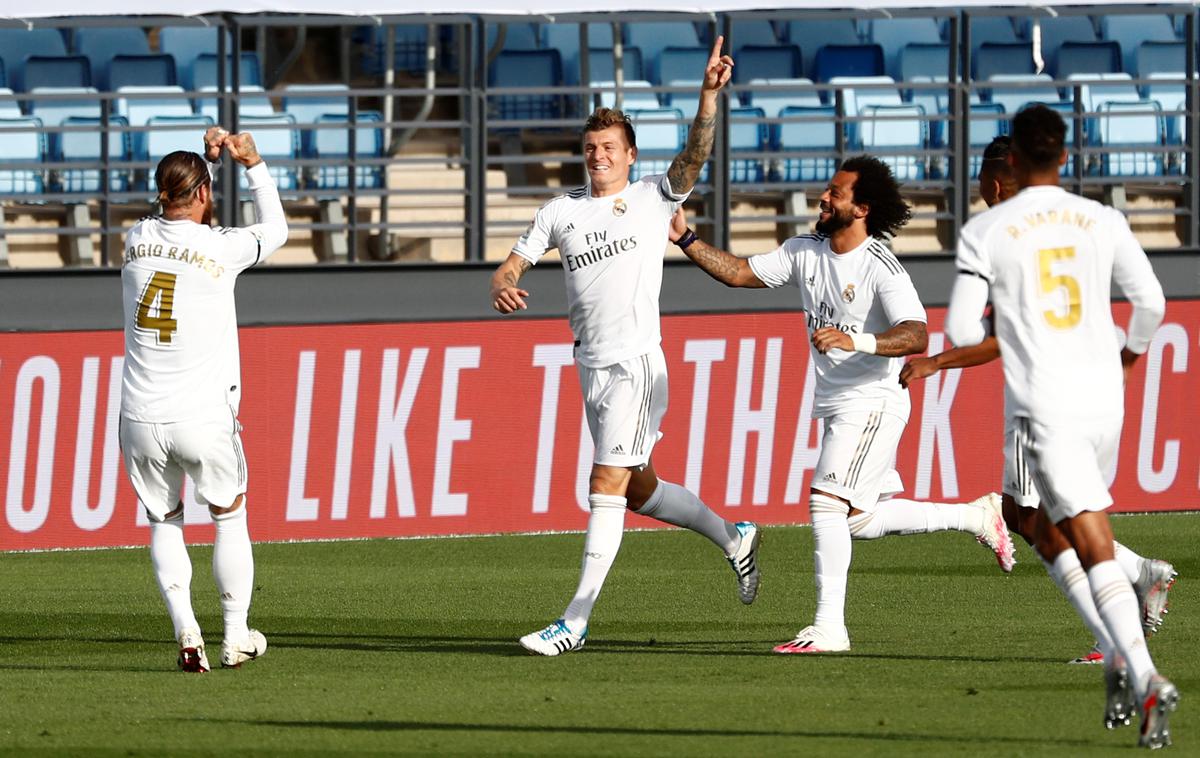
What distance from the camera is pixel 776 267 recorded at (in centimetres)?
976

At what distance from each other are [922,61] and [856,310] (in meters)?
10.4

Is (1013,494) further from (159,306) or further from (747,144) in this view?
(747,144)

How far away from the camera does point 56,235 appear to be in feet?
56.2

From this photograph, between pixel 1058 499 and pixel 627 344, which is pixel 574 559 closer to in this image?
pixel 627 344

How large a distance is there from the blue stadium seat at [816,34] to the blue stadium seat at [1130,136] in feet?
7.93

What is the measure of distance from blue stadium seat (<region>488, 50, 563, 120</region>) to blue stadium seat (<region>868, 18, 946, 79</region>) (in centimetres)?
301

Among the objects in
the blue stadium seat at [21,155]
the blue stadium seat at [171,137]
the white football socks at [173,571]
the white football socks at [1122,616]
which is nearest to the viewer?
the white football socks at [1122,616]

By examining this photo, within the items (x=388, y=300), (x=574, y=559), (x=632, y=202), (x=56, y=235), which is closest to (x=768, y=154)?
(x=388, y=300)

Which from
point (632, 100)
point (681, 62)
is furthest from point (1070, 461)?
point (681, 62)

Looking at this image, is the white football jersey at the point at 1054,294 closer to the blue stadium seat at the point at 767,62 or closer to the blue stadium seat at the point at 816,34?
the blue stadium seat at the point at 767,62

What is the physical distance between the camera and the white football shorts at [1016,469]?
704 cm

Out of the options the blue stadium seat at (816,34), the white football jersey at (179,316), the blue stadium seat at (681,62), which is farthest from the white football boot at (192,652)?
the blue stadium seat at (816,34)

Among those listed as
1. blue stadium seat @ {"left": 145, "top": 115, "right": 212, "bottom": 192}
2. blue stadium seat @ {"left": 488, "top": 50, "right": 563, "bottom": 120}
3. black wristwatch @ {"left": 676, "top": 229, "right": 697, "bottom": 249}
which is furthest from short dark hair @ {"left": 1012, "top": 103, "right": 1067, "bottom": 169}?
blue stadium seat @ {"left": 488, "top": 50, "right": 563, "bottom": 120}

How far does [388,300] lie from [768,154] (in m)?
3.23
